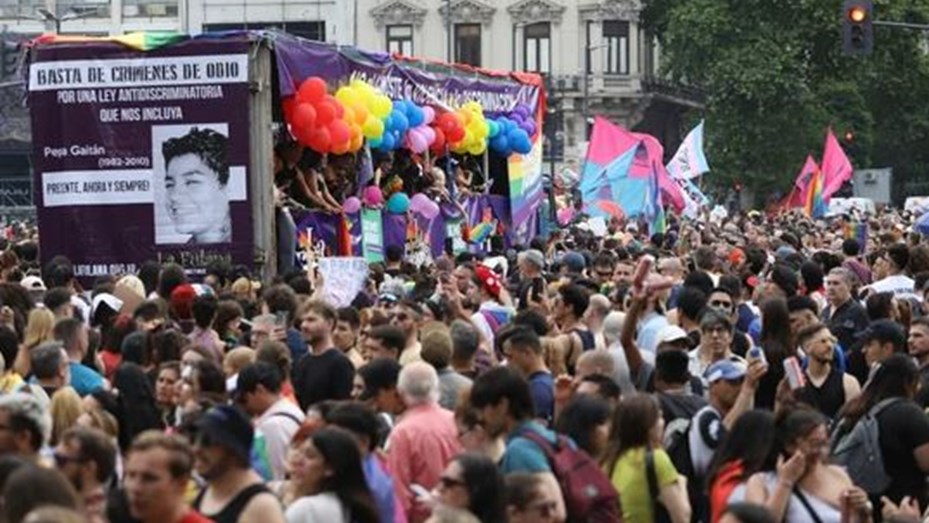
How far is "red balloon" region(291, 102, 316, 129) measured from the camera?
2273cm

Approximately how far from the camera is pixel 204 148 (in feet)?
72.0

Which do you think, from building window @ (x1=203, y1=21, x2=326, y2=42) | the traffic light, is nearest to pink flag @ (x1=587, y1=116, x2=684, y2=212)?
the traffic light

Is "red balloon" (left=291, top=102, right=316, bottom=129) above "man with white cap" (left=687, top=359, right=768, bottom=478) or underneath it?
above

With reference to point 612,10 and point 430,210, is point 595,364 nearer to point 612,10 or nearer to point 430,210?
point 430,210

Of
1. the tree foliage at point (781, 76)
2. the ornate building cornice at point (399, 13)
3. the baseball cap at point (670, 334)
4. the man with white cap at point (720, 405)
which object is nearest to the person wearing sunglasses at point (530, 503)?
the man with white cap at point (720, 405)

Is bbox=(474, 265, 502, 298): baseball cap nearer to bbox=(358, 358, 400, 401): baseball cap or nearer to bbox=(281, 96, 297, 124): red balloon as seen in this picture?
bbox=(281, 96, 297, 124): red balloon

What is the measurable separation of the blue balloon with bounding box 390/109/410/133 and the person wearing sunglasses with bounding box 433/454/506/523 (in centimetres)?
1665

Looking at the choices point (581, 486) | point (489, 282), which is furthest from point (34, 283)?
point (581, 486)

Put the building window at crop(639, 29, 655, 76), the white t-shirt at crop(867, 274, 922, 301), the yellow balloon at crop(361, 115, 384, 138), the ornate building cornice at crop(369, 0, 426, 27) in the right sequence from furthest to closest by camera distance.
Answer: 1. the building window at crop(639, 29, 655, 76)
2. the ornate building cornice at crop(369, 0, 426, 27)
3. the yellow balloon at crop(361, 115, 384, 138)
4. the white t-shirt at crop(867, 274, 922, 301)

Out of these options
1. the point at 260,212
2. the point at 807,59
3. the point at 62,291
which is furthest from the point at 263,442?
the point at 807,59

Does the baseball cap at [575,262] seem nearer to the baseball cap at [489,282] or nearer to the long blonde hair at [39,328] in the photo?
the baseball cap at [489,282]

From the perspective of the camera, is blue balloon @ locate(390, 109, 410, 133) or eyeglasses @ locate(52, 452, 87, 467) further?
blue balloon @ locate(390, 109, 410, 133)

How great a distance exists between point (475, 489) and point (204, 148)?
44.7 ft

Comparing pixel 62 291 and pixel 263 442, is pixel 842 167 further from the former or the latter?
pixel 263 442
